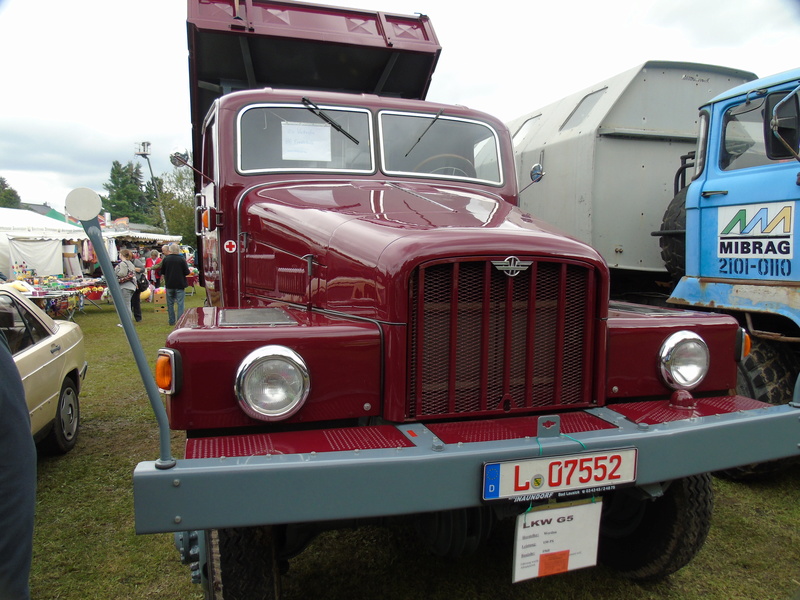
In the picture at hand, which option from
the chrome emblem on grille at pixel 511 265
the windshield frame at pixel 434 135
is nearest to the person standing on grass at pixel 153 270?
the windshield frame at pixel 434 135

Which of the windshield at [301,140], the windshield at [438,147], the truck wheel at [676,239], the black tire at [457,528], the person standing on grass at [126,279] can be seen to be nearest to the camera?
the black tire at [457,528]

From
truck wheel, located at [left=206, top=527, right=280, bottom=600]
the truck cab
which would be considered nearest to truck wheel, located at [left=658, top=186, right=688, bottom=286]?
the truck cab

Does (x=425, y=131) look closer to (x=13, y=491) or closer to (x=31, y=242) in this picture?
(x=13, y=491)

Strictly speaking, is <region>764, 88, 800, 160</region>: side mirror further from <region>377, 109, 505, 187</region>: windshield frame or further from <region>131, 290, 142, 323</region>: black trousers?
<region>131, 290, 142, 323</region>: black trousers

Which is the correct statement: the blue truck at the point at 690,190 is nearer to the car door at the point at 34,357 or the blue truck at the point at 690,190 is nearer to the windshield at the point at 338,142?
the windshield at the point at 338,142

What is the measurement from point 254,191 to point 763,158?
3.42 m

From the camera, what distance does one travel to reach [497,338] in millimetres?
2268

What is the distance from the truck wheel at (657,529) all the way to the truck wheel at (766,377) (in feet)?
4.62

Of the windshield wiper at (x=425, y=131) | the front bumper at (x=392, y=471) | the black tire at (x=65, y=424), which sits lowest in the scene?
the black tire at (x=65, y=424)

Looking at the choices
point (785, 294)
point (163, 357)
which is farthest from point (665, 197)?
point (163, 357)

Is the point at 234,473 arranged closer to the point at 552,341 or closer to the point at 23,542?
the point at 23,542

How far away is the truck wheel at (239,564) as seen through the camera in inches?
81.6

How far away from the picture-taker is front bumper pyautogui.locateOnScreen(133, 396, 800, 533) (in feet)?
5.55

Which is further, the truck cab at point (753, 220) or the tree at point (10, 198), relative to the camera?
the tree at point (10, 198)
